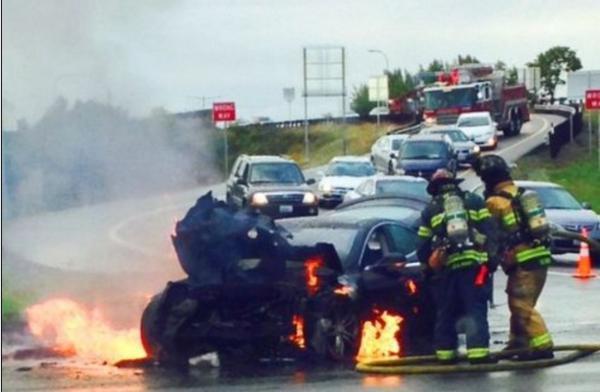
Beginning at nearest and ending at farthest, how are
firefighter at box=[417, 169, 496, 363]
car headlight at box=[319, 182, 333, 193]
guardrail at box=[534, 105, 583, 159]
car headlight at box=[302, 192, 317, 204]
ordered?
firefighter at box=[417, 169, 496, 363] < car headlight at box=[302, 192, 317, 204] < car headlight at box=[319, 182, 333, 193] < guardrail at box=[534, 105, 583, 159]

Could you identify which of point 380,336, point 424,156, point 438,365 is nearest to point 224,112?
point 380,336

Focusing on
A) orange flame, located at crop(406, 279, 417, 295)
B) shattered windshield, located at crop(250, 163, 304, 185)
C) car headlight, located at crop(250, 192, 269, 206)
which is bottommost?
car headlight, located at crop(250, 192, 269, 206)

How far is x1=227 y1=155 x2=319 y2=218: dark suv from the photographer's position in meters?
35.0

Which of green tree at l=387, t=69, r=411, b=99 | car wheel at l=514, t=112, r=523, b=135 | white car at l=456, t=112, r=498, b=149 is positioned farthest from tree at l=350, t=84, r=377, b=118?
white car at l=456, t=112, r=498, b=149

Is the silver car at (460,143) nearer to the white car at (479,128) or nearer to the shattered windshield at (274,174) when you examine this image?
the white car at (479,128)

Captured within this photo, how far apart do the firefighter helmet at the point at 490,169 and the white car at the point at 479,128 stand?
4126 centimetres

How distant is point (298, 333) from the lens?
561 inches

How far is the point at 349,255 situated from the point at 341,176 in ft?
95.7

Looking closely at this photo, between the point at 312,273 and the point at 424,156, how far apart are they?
31.4m

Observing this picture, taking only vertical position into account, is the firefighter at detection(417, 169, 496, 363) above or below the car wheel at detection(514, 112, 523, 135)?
above

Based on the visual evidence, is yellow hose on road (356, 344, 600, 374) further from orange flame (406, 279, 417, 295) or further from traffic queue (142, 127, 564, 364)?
orange flame (406, 279, 417, 295)

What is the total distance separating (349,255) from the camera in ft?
49.2

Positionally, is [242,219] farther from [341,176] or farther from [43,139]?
[341,176]

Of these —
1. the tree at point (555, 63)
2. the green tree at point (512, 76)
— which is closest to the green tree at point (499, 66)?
the green tree at point (512, 76)
